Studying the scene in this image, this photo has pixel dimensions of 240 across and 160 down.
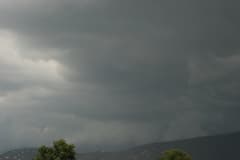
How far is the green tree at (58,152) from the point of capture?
11356 centimetres

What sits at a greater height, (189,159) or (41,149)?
(41,149)

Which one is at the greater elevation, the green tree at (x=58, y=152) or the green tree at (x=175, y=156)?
the green tree at (x=58, y=152)

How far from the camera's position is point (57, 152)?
374ft

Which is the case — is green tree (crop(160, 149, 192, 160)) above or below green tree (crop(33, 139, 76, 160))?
below

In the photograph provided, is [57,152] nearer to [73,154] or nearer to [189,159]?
[73,154]

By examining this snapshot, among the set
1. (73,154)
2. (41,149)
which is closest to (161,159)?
(73,154)

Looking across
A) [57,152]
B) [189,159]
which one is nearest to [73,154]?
[57,152]

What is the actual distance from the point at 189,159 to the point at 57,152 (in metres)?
37.9

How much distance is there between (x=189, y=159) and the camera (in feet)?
392

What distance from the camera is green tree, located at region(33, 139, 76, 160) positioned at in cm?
11356

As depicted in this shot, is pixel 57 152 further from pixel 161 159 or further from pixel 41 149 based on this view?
pixel 161 159

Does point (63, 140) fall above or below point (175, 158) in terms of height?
above

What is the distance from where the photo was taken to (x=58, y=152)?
114000 millimetres

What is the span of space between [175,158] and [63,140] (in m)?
32.6
